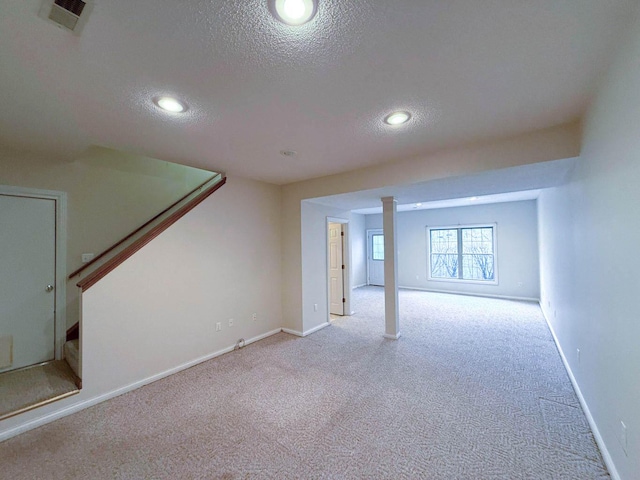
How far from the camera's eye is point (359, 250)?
8.95 metres

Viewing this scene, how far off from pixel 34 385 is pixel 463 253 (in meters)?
8.56

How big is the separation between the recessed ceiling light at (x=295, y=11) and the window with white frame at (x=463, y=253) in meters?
7.50

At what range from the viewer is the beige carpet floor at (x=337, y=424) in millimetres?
1738

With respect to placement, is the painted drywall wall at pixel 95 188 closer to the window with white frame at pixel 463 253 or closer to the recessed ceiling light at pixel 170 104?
Result: the recessed ceiling light at pixel 170 104

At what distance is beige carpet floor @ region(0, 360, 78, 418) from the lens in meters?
2.20

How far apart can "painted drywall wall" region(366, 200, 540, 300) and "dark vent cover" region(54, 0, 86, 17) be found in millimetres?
8032

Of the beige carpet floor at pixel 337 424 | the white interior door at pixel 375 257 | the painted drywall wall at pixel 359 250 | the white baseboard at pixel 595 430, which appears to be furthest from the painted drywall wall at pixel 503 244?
the white baseboard at pixel 595 430

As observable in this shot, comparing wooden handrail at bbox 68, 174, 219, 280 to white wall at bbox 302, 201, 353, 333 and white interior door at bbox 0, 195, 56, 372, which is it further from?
white wall at bbox 302, 201, 353, 333

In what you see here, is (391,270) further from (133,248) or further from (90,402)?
(90,402)

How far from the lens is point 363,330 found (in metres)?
4.48

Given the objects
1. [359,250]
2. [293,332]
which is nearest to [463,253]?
[359,250]

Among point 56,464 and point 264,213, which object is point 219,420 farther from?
point 264,213

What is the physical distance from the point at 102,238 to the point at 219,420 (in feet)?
8.87

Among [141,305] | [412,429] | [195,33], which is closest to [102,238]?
[141,305]
